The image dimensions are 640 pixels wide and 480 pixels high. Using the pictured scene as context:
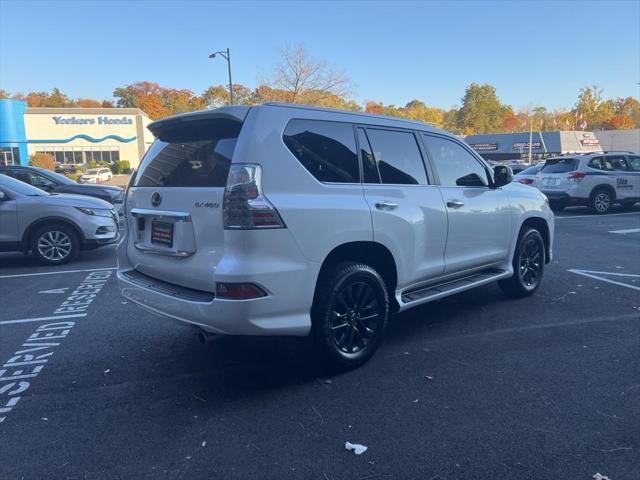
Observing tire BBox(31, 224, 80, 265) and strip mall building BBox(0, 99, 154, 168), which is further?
strip mall building BBox(0, 99, 154, 168)

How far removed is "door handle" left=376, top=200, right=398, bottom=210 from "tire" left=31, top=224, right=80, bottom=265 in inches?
253

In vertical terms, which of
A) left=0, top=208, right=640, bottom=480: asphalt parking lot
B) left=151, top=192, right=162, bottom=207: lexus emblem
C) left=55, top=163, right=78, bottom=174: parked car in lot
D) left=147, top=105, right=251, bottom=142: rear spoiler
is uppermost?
left=55, top=163, right=78, bottom=174: parked car in lot

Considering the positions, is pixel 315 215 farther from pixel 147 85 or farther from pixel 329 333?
pixel 147 85

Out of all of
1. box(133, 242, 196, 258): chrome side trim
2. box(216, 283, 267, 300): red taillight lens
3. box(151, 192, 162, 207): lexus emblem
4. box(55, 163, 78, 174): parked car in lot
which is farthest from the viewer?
box(55, 163, 78, 174): parked car in lot

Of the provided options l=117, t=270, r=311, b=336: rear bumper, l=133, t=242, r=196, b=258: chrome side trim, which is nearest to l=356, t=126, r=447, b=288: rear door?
l=117, t=270, r=311, b=336: rear bumper

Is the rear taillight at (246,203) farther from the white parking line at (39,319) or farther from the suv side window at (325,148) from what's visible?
the white parking line at (39,319)

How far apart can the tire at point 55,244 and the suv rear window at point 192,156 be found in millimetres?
5079

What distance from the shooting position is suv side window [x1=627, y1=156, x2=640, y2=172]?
15.7 meters

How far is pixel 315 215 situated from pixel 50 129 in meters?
55.3

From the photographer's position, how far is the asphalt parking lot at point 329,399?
2.73 metres

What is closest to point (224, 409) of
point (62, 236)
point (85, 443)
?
point (85, 443)

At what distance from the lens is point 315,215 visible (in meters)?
3.42

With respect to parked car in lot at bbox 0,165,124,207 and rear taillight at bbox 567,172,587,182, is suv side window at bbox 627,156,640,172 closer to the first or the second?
rear taillight at bbox 567,172,587,182

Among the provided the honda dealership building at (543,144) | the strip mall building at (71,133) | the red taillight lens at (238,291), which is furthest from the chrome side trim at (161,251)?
the honda dealership building at (543,144)
